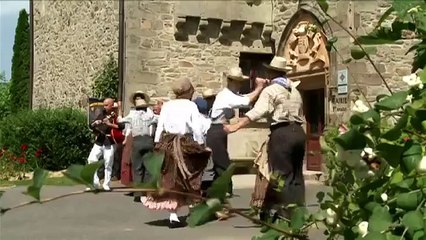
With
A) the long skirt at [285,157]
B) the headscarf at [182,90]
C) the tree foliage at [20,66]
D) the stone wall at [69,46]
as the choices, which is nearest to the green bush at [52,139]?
the stone wall at [69,46]

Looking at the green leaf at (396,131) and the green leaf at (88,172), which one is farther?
the green leaf at (396,131)

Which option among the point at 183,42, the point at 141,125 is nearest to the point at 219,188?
the point at 141,125

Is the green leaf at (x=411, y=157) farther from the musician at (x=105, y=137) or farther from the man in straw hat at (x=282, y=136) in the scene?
the musician at (x=105, y=137)

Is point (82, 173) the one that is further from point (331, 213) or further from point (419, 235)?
point (331, 213)

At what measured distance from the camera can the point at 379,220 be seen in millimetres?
2008

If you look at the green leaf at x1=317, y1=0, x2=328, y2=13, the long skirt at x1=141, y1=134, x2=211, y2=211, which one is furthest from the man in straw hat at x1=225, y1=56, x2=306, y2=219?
the green leaf at x1=317, y1=0, x2=328, y2=13

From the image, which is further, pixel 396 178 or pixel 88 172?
pixel 396 178

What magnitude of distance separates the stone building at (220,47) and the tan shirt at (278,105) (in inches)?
274

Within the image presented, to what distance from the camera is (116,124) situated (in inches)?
516

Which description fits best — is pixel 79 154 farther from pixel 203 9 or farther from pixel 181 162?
pixel 181 162

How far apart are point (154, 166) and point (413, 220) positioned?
0.61 meters

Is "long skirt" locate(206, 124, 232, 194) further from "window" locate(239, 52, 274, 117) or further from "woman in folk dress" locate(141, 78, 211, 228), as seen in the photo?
"window" locate(239, 52, 274, 117)

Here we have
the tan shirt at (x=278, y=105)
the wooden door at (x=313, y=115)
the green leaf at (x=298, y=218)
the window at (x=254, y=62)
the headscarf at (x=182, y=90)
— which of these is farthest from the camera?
the window at (x=254, y=62)

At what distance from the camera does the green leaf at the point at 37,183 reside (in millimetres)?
1866
